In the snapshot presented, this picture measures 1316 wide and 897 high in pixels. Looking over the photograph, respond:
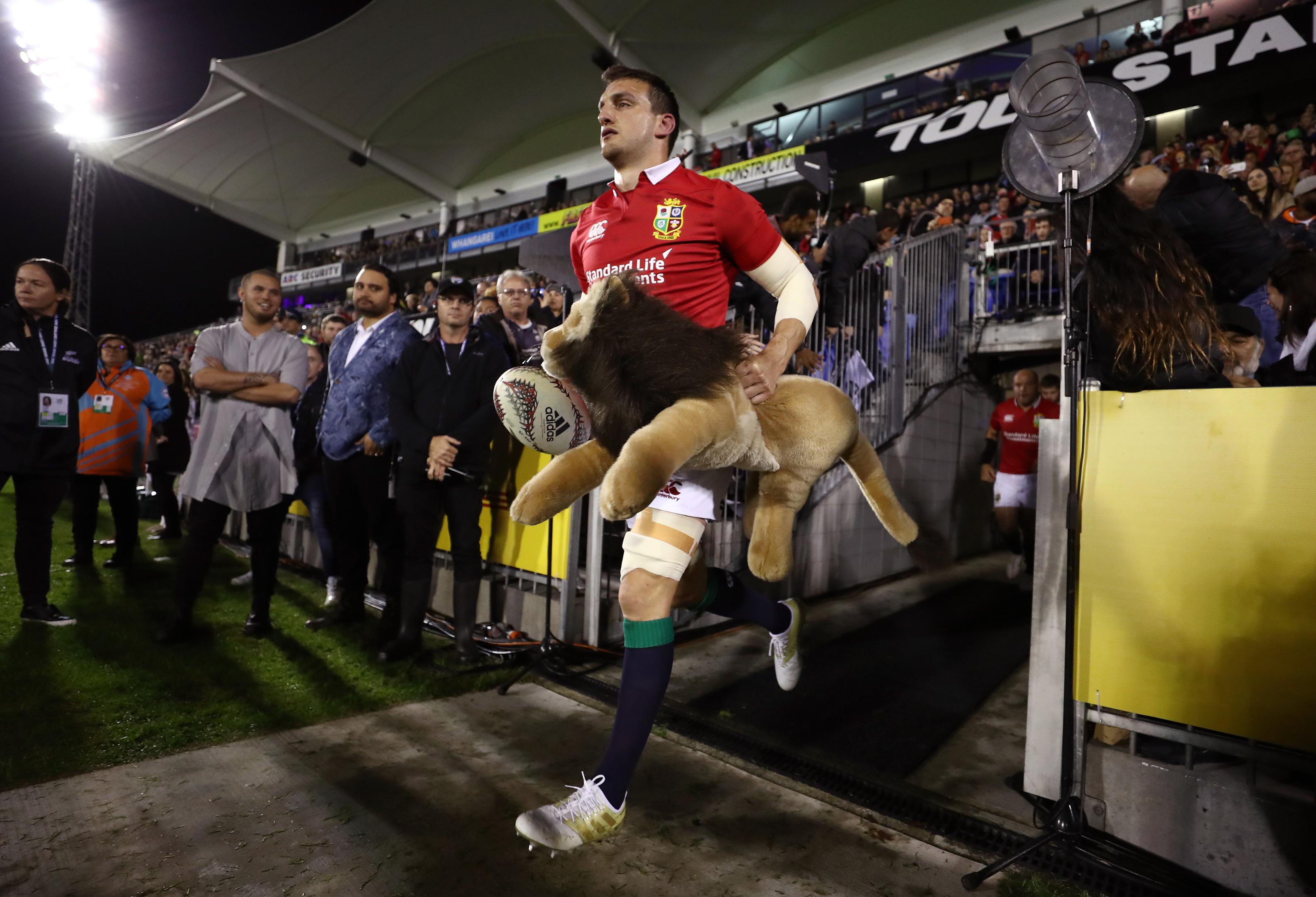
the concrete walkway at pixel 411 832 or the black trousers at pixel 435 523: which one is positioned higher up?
the black trousers at pixel 435 523

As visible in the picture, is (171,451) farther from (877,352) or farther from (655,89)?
(877,352)

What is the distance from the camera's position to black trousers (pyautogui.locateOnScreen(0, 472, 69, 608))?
3.45 m

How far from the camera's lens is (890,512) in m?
2.00

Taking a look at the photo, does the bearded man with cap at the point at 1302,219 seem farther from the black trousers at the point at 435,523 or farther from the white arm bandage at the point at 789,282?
A: the black trousers at the point at 435,523

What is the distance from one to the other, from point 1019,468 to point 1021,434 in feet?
0.96

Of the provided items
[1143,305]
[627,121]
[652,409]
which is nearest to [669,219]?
[627,121]

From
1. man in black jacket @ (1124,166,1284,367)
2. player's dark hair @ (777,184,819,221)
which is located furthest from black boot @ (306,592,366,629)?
man in black jacket @ (1124,166,1284,367)

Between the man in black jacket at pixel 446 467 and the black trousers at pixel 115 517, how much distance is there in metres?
2.98

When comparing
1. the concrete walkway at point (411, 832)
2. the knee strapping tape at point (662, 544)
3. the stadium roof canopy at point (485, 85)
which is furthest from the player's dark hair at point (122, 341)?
the stadium roof canopy at point (485, 85)

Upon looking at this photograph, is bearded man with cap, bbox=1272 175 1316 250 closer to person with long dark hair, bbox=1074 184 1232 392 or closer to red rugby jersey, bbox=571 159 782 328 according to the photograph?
person with long dark hair, bbox=1074 184 1232 392

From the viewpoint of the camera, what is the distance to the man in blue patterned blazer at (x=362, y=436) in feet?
12.4

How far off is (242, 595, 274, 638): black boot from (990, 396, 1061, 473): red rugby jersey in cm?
571

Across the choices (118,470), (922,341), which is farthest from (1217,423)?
(118,470)

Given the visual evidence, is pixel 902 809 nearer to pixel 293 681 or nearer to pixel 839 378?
pixel 293 681
